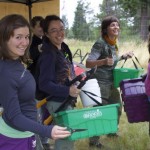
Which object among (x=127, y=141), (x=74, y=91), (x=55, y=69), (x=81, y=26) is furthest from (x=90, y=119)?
(x=81, y=26)

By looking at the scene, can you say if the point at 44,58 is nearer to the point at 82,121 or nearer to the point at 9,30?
the point at 82,121

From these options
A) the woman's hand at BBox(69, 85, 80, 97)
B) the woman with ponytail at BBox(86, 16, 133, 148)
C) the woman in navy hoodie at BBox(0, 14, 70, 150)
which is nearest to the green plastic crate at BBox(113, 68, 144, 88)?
the woman with ponytail at BBox(86, 16, 133, 148)

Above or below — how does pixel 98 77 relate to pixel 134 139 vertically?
above

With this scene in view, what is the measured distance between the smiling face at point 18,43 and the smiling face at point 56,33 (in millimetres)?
1147

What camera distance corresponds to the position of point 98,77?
4547mm

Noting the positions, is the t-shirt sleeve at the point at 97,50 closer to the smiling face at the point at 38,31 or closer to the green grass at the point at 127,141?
the smiling face at the point at 38,31

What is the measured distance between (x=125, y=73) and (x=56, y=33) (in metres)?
1.44

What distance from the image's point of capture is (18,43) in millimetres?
2135

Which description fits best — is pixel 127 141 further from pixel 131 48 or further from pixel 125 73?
pixel 131 48

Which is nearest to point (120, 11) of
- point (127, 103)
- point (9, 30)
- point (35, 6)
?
point (35, 6)

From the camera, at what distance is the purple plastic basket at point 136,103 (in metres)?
3.72

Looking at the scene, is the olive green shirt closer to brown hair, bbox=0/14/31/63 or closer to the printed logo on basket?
the printed logo on basket

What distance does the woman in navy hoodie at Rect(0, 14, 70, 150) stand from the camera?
6.57 ft

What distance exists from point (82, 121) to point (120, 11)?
1624 centimetres
